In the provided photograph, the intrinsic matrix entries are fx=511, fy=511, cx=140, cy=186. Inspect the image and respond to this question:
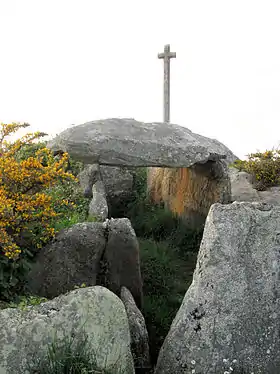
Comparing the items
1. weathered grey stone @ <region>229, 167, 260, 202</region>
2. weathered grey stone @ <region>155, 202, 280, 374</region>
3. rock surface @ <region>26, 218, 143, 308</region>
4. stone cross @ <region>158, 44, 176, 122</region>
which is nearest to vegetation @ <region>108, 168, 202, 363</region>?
rock surface @ <region>26, 218, 143, 308</region>

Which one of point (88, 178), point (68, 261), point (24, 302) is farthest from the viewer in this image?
point (88, 178)

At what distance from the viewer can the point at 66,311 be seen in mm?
5160

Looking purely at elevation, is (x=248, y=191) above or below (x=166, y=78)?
below

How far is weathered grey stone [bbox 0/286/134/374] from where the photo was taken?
4.93 meters

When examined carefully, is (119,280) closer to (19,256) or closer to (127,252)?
(127,252)

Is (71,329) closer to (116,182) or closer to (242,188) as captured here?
(242,188)

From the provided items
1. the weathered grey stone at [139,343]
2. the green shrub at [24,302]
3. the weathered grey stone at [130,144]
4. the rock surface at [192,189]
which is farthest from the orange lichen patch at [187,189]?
the green shrub at [24,302]

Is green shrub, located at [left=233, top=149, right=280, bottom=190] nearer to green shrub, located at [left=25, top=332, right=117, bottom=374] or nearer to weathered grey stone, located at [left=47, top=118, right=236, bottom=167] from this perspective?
weathered grey stone, located at [left=47, top=118, right=236, bottom=167]

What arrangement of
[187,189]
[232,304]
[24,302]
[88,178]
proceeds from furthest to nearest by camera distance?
[187,189], [88,178], [232,304], [24,302]

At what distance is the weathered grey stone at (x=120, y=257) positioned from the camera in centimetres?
805

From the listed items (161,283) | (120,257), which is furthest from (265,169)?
(120,257)

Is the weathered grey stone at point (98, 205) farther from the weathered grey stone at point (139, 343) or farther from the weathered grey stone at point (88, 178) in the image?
the weathered grey stone at point (139, 343)

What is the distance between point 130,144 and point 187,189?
11.2 ft

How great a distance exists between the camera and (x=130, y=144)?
400 inches
